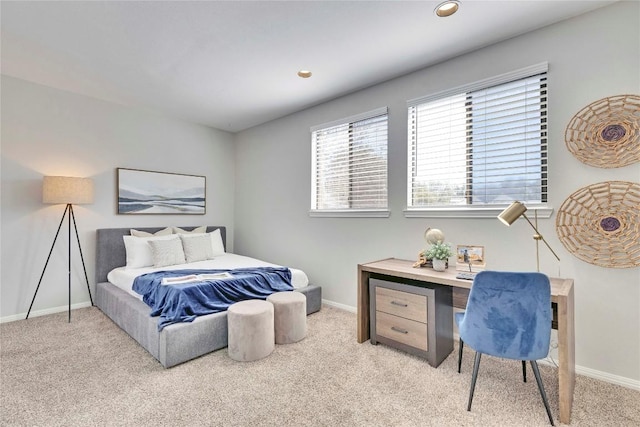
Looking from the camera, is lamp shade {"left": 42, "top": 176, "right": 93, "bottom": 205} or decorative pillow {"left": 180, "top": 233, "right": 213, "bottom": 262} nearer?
lamp shade {"left": 42, "top": 176, "right": 93, "bottom": 205}

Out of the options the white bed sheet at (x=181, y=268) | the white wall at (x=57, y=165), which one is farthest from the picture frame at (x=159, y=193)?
the white bed sheet at (x=181, y=268)

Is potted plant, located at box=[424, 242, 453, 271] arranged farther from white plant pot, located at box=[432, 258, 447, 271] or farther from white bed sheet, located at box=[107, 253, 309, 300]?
white bed sheet, located at box=[107, 253, 309, 300]

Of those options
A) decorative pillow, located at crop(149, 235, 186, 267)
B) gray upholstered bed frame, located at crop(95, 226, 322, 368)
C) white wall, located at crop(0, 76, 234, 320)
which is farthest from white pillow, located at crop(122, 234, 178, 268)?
white wall, located at crop(0, 76, 234, 320)

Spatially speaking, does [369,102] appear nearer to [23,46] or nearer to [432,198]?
[432,198]

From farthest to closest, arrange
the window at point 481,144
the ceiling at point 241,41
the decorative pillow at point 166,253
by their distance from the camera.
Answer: the decorative pillow at point 166,253, the window at point 481,144, the ceiling at point 241,41

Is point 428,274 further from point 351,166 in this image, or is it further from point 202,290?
point 202,290

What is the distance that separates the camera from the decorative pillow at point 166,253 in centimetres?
364

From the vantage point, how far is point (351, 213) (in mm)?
3566

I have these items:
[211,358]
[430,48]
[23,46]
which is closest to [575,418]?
[211,358]

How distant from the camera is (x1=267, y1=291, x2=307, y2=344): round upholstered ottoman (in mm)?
2697

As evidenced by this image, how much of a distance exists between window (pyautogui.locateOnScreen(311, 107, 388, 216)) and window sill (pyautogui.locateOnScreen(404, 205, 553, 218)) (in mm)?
378

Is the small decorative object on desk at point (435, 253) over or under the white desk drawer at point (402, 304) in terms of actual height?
over

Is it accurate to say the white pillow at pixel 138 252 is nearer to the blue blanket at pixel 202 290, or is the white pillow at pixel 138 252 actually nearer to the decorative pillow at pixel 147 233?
the decorative pillow at pixel 147 233

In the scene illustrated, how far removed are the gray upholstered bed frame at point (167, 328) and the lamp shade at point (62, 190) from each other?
108 cm
